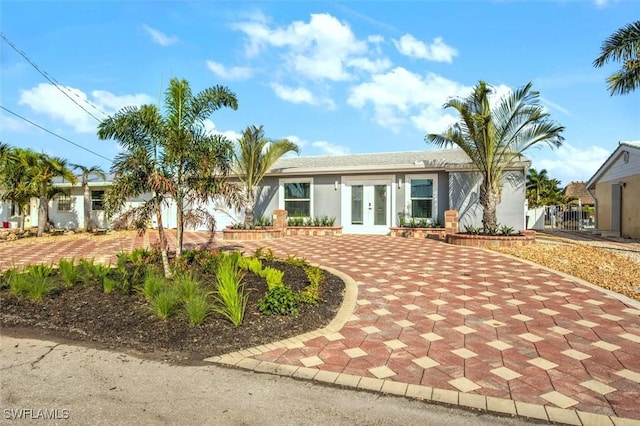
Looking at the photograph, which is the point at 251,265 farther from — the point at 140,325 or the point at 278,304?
the point at 140,325

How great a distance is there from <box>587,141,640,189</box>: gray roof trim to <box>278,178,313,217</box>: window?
1270cm

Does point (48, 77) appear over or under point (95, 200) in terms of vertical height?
over

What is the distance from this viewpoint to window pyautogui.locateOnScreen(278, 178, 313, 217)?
16422mm

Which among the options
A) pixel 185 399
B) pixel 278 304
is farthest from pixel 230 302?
pixel 185 399

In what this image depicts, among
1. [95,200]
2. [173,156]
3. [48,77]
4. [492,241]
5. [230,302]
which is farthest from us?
[95,200]

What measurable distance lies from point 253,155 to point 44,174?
31.1 feet

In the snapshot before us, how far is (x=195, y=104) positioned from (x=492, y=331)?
6030 mm

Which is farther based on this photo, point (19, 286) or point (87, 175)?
point (87, 175)

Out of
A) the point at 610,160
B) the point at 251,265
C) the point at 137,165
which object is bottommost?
the point at 251,265

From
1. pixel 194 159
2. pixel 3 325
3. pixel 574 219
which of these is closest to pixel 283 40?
pixel 194 159

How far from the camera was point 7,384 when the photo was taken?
3291 mm

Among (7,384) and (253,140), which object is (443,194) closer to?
(253,140)

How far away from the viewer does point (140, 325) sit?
15.1ft

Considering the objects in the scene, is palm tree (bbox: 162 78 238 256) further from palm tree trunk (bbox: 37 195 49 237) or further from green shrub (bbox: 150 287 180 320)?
palm tree trunk (bbox: 37 195 49 237)
